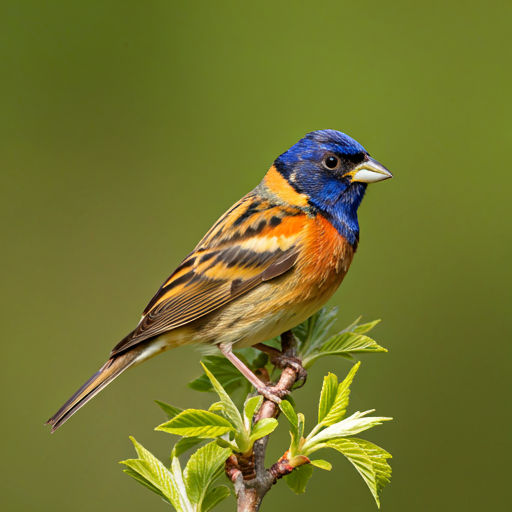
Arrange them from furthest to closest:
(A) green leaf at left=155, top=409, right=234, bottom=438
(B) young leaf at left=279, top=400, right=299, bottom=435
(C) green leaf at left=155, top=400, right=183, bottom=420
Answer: (C) green leaf at left=155, top=400, right=183, bottom=420, (B) young leaf at left=279, top=400, right=299, bottom=435, (A) green leaf at left=155, top=409, right=234, bottom=438

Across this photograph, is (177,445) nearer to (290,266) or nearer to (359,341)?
(359,341)

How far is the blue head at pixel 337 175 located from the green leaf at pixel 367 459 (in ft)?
4.07

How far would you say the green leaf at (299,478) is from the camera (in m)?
1.21

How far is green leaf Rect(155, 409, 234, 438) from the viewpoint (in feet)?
3.11

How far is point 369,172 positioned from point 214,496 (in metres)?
1.52

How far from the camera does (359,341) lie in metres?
1.40

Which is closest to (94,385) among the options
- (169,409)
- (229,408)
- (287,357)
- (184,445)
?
(287,357)

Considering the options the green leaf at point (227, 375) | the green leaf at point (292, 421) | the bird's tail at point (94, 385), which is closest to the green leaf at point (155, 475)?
the green leaf at point (292, 421)

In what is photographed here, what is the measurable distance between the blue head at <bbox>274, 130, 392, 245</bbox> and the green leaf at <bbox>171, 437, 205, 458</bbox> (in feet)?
4.35

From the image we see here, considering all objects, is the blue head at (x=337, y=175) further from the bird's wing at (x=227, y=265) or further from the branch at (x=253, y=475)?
the branch at (x=253, y=475)

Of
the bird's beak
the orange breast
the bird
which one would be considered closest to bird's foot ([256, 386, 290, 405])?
the bird

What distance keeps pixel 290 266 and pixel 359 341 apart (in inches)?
29.5

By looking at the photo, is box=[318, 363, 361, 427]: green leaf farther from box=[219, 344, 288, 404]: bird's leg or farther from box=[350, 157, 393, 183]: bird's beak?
box=[350, 157, 393, 183]: bird's beak

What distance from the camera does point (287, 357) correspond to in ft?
5.51
